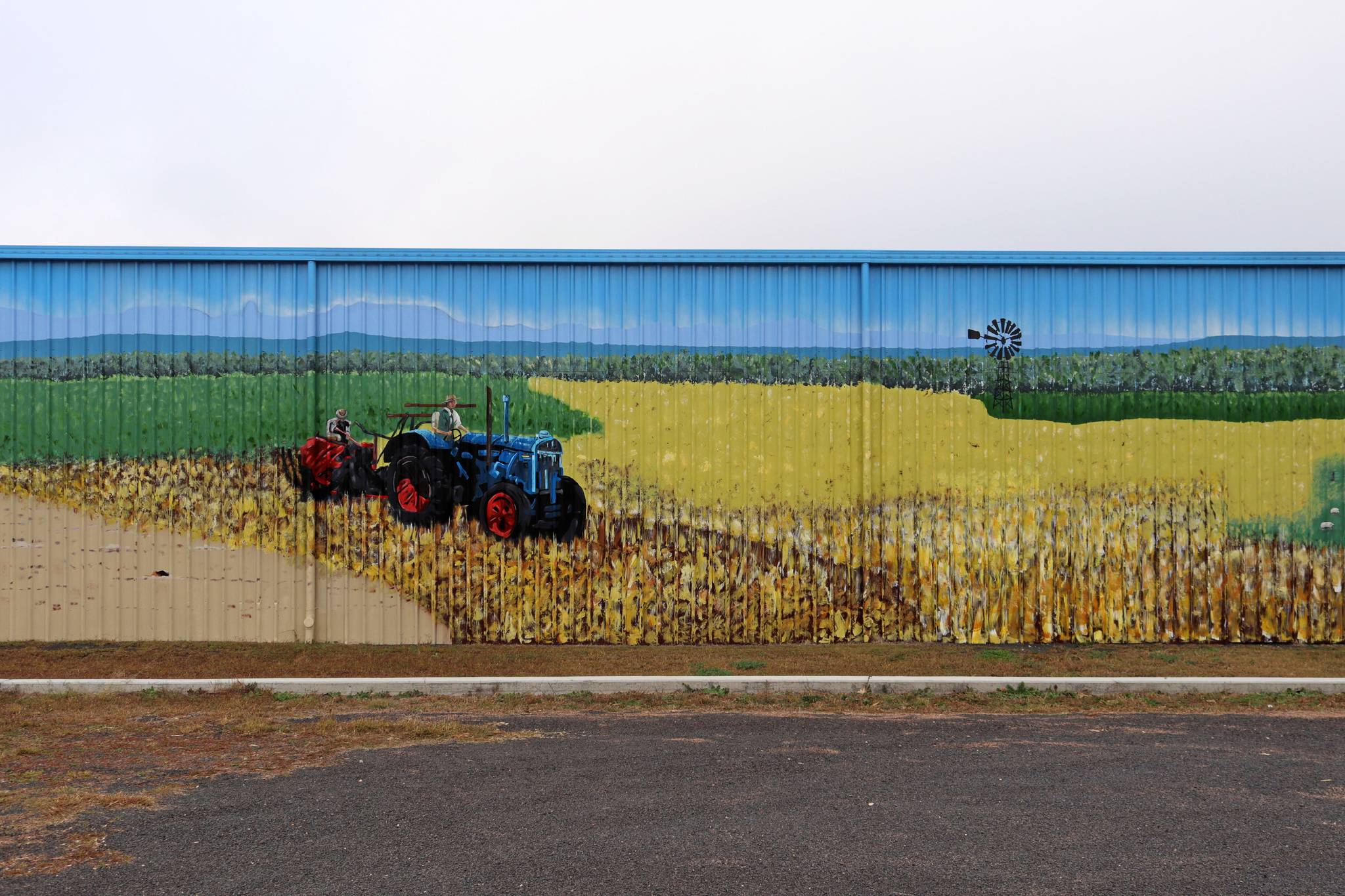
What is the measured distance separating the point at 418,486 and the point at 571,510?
1.69m

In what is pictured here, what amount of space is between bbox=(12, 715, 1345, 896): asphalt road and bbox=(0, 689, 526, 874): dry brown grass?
0.26 m

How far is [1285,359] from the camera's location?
1025 centimetres

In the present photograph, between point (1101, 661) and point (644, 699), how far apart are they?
4.75 metres

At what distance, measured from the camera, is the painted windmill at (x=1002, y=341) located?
10.2m

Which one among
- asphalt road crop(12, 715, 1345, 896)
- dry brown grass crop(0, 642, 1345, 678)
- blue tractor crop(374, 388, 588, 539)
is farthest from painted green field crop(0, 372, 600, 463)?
asphalt road crop(12, 715, 1345, 896)

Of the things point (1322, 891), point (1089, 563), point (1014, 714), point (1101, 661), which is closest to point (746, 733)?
point (1014, 714)

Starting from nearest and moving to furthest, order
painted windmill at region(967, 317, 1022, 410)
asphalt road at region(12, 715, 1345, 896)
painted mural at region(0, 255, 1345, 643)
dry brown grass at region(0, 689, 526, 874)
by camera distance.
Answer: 1. asphalt road at region(12, 715, 1345, 896)
2. dry brown grass at region(0, 689, 526, 874)
3. painted mural at region(0, 255, 1345, 643)
4. painted windmill at region(967, 317, 1022, 410)

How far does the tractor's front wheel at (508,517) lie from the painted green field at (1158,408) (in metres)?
5.20

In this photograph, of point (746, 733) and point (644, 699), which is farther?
point (644, 699)

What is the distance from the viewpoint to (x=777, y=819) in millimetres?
5055

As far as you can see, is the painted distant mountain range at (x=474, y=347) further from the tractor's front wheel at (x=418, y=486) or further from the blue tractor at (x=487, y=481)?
the tractor's front wheel at (x=418, y=486)

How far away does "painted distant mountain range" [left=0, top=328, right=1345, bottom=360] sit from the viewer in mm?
10102

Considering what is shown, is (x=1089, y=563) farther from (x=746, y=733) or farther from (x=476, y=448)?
(x=476, y=448)

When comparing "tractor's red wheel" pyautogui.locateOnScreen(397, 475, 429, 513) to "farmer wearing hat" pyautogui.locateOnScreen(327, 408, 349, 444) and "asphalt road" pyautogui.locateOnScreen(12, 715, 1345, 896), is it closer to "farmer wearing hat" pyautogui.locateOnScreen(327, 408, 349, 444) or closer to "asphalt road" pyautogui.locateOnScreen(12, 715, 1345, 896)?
"farmer wearing hat" pyautogui.locateOnScreen(327, 408, 349, 444)
